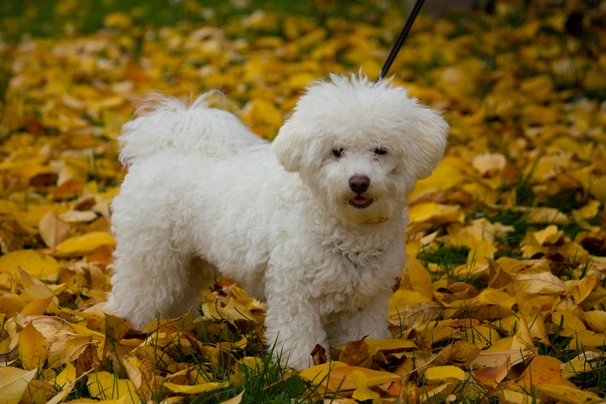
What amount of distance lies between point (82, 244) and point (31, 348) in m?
1.26

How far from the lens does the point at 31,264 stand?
3875 millimetres

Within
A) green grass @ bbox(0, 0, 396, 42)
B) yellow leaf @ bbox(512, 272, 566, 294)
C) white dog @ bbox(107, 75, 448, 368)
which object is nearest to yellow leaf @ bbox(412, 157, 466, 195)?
yellow leaf @ bbox(512, 272, 566, 294)

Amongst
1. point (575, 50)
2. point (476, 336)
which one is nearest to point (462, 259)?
point (476, 336)

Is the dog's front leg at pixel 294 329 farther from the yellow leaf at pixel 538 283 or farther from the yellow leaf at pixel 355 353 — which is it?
the yellow leaf at pixel 538 283

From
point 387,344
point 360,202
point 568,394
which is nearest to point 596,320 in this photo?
point 568,394

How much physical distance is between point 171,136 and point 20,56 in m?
6.24

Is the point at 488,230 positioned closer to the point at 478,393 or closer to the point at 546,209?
the point at 546,209

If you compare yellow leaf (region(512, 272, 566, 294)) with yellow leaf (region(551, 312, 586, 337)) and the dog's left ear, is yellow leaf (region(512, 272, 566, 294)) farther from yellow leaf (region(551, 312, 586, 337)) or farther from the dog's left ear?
the dog's left ear

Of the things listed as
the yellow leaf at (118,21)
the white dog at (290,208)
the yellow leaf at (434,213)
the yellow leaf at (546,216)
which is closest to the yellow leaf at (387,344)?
the white dog at (290,208)

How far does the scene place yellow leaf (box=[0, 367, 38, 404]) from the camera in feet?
8.46

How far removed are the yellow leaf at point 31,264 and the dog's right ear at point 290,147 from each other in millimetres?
1571

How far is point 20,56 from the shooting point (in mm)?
9016

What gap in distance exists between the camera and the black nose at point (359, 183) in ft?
8.79

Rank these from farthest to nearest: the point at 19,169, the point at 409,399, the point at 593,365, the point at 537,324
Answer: the point at 19,169 < the point at 537,324 < the point at 593,365 < the point at 409,399
